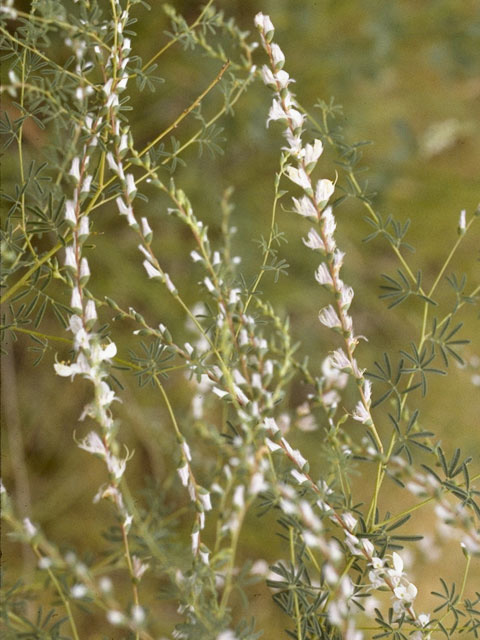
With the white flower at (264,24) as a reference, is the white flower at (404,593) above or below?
below

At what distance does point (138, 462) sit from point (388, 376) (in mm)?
663

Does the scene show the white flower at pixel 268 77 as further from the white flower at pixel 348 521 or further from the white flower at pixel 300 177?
the white flower at pixel 348 521

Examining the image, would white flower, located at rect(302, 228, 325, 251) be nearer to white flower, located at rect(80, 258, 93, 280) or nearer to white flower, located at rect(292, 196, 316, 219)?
white flower, located at rect(292, 196, 316, 219)

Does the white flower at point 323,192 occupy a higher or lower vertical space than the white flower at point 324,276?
higher

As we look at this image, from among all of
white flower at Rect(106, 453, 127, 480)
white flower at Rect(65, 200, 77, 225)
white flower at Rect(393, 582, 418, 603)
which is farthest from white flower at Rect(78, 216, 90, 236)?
white flower at Rect(393, 582, 418, 603)

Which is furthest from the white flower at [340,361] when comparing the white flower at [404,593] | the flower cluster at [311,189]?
the white flower at [404,593]

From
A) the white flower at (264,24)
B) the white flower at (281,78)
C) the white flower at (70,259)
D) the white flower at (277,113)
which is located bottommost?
the white flower at (70,259)

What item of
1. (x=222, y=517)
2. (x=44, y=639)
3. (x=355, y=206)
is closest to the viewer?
Answer: (x=44, y=639)

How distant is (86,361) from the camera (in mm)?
304

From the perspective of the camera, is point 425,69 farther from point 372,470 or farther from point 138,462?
point 138,462

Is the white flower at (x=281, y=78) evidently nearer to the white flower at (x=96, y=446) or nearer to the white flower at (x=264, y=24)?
the white flower at (x=264, y=24)

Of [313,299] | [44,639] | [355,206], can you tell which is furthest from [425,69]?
[44,639]

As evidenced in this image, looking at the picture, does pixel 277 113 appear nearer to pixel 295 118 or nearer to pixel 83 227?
pixel 295 118

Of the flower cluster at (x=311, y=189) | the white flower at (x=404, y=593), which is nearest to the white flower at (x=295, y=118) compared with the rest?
the flower cluster at (x=311, y=189)
